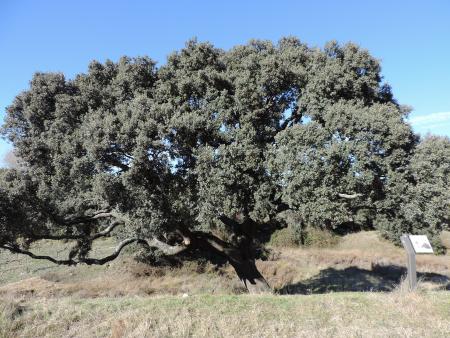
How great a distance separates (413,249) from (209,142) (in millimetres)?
6700

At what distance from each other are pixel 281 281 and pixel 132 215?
12098mm

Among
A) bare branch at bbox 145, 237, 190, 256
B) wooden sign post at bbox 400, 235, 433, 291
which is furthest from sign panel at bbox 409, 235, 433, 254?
bare branch at bbox 145, 237, 190, 256

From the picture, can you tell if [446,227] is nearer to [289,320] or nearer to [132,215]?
[289,320]

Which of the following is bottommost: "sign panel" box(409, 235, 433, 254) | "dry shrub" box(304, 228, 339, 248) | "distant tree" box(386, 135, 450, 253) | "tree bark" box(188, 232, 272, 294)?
"dry shrub" box(304, 228, 339, 248)

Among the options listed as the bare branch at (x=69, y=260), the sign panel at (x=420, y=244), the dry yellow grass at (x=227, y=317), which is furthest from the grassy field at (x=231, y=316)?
the bare branch at (x=69, y=260)

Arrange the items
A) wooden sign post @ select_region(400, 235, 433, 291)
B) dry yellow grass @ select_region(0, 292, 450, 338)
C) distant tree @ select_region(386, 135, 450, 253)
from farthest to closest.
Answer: distant tree @ select_region(386, 135, 450, 253), wooden sign post @ select_region(400, 235, 433, 291), dry yellow grass @ select_region(0, 292, 450, 338)

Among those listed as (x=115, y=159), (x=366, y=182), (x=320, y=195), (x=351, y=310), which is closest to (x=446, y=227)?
(x=366, y=182)

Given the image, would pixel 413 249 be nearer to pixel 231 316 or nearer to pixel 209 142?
pixel 231 316

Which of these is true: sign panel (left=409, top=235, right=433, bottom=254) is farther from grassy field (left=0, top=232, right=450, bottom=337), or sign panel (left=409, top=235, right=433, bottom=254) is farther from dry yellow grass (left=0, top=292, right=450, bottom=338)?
dry yellow grass (left=0, top=292, right=450, bottom=338)

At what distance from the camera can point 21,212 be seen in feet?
41.2

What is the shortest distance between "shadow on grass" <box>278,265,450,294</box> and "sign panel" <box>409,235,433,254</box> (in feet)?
30.8

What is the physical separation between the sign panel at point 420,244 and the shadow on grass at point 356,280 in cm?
938

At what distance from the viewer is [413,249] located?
955cm

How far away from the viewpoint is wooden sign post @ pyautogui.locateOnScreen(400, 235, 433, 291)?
9335 millimetres
